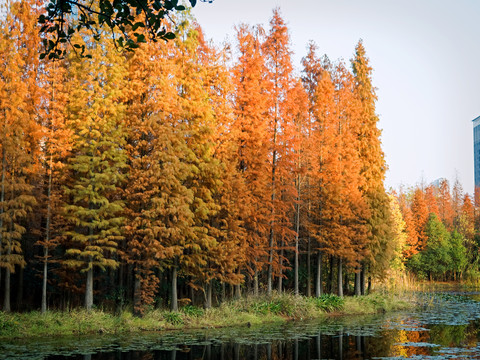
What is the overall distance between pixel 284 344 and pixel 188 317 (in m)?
6.04

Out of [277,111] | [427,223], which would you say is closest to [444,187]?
[427,223]

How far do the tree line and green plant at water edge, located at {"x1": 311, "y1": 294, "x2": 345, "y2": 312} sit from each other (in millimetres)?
3047

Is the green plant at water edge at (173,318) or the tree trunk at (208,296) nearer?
the green plant at water edge at (173,318)

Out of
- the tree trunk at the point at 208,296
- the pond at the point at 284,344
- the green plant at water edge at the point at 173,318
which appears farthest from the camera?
the tree trunk at the point at 208,296

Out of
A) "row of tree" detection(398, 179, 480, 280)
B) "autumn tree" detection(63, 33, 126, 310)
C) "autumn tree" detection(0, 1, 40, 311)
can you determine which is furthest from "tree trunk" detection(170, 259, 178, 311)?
"row of tree" detection(398, 179, 480, 280)

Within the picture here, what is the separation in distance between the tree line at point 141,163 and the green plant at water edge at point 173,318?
80 centimetres

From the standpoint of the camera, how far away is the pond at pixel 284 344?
16031mm

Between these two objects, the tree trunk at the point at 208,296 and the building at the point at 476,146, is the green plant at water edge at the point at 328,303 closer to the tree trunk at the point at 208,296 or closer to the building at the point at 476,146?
the tree trunk at the point at 208,296

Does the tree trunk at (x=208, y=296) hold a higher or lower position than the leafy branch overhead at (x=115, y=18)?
lower

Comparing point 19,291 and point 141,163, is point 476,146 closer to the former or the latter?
point 141,163

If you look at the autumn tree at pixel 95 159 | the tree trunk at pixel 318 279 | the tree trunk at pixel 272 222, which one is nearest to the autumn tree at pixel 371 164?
the tree trunk at pixel 318 279

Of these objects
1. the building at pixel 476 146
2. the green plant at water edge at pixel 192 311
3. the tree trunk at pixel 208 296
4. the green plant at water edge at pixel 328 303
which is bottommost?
the green plant at water edge at pixel 328 303

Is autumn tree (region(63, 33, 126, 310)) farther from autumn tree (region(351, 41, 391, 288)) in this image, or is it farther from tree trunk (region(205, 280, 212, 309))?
autumn tree (region(351, 41, 391, 288))

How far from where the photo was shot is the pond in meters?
16.0
